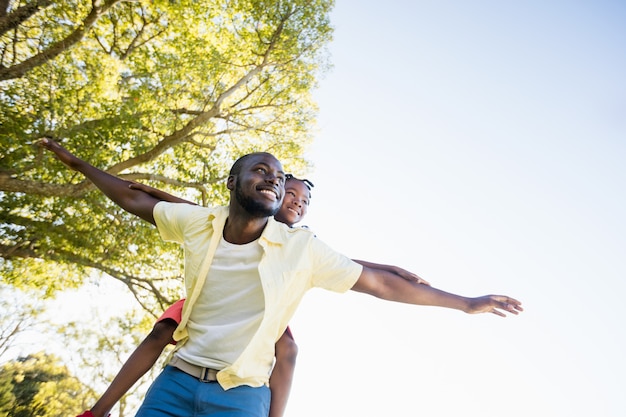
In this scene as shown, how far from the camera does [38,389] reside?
74.3 feet

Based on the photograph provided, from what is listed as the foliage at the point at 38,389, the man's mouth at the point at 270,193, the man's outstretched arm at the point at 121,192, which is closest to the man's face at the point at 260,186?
the man's mouth at the point at 270,193

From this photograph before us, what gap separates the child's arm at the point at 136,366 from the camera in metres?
2.13

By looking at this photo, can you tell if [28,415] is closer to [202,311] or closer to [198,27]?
[198,27]

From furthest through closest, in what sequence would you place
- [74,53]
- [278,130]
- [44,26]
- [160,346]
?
1. [278,130]
2. [74,53]
3. [44,26]
4. [160,346]

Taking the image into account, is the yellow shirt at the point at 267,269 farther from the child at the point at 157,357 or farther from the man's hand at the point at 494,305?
the man's hand at the point at 494,305

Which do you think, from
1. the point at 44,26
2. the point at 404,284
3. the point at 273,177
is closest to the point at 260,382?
the point at 404,284

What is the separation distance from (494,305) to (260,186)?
139cm

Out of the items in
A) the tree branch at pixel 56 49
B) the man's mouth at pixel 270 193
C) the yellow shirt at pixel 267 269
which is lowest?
the yellow shirt at pixel 267 269

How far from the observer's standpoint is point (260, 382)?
79.0 inches

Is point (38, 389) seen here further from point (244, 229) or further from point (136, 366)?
point (244, 229)

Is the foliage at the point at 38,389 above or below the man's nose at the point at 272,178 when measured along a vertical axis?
below

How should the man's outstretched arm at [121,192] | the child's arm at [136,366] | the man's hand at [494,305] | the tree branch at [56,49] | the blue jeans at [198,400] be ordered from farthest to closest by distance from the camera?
1. the tree branch at [56,49]
2. the man's outstretched arm at [121,192]
3. the man's hand at [494,305]
4. the child's arm at [136,366]
5. the blue jeans at [198,400]

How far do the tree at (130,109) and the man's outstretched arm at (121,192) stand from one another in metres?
4.31

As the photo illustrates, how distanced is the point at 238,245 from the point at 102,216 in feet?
24.0
